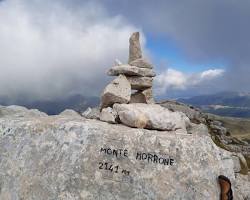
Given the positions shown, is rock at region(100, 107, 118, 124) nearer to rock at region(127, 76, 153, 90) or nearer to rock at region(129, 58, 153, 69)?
rock at region(127, 76, 153, 90)

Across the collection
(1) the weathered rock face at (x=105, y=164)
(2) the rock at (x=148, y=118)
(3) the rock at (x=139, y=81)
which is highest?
(3) the rock at (x=139, y=81)

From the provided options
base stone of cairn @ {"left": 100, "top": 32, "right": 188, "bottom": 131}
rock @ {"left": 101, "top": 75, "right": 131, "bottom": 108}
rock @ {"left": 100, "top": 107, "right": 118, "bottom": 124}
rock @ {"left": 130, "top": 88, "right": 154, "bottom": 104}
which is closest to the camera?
base stone of cairn @ {"left": 100, "top": 32, "right": 188, "bottom": 131}

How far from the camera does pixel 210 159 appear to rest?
15.5 metres

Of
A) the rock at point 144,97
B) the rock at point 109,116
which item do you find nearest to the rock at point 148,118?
the rock at point 109,116

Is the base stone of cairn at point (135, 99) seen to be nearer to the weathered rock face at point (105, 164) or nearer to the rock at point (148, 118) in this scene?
the rock at point (148, 118)

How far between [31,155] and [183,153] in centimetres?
595

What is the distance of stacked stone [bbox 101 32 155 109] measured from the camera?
2008 cm

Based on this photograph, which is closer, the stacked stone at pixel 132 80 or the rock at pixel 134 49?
the stacked stone at pixel 132 80

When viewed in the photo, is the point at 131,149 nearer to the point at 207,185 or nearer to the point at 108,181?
the point at 108,181

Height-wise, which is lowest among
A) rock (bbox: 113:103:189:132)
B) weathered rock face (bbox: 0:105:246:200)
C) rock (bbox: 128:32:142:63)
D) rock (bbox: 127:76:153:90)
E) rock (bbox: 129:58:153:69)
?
weathered rock face (bbox: 0:105:246:200)

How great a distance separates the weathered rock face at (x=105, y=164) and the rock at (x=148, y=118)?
3.19 feet

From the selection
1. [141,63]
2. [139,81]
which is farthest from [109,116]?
[141,63]

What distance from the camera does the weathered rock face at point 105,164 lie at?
1450 cm

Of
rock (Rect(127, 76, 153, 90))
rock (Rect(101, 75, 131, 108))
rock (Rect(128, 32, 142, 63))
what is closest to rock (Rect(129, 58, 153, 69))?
rock (Rect(127, 76, 153, 90))
